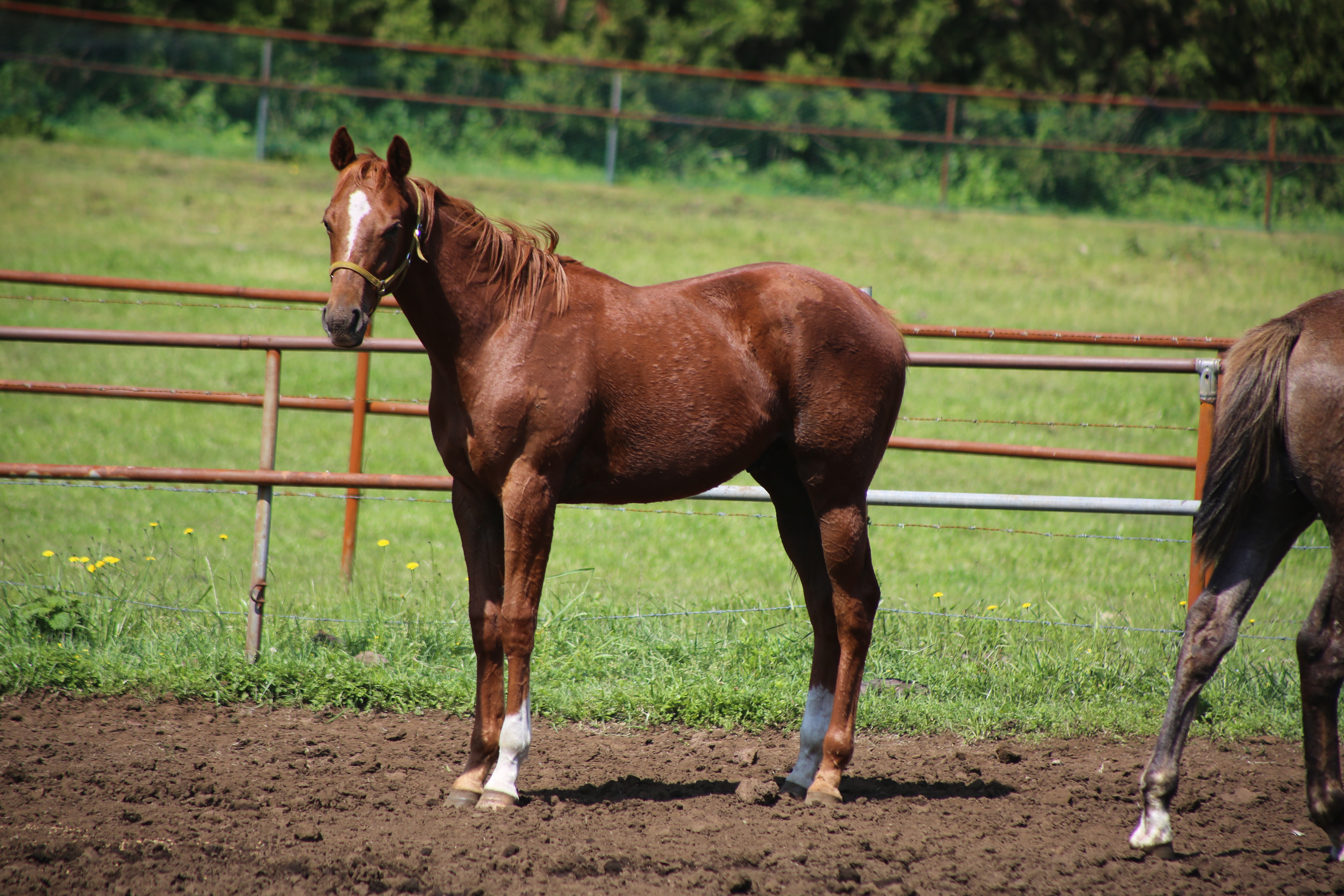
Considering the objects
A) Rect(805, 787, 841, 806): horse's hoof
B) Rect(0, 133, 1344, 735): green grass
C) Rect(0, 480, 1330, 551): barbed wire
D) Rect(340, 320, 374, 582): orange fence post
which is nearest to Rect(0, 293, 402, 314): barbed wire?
Rect(0, 133, 1344, 735): green grass

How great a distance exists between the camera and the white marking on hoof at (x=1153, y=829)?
3.13m

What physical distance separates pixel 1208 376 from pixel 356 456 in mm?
4049

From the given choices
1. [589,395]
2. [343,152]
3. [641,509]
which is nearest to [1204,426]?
[589,395]

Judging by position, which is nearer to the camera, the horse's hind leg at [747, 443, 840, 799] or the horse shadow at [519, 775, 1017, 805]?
the horse shadow at [519, 775, 1017, 805]

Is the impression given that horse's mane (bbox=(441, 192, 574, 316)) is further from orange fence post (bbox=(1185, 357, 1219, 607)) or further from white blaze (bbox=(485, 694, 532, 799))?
orange fence post (bbox=(1185, 357, 1219, 607))

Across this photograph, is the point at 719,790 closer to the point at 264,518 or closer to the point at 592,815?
the point at 592,815

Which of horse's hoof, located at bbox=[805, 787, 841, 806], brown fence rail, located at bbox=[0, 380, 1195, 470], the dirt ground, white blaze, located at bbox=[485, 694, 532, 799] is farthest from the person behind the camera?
brown fence rail, located at bbox=[0, 380, 1195, 470]

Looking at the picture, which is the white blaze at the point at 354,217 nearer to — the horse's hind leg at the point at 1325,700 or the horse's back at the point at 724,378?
the horse's back at the point at 724,378

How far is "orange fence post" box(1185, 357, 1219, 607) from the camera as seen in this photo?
178 inches

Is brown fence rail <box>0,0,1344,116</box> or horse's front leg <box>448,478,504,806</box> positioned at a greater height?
brown fence rail <box>0,0,1344,116</box>

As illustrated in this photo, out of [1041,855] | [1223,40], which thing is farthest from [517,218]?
[1223,40]

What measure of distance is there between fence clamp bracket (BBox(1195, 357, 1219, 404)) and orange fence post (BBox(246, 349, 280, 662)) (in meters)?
3.97

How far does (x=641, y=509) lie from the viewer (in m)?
6.48

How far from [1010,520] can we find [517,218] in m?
8.03
